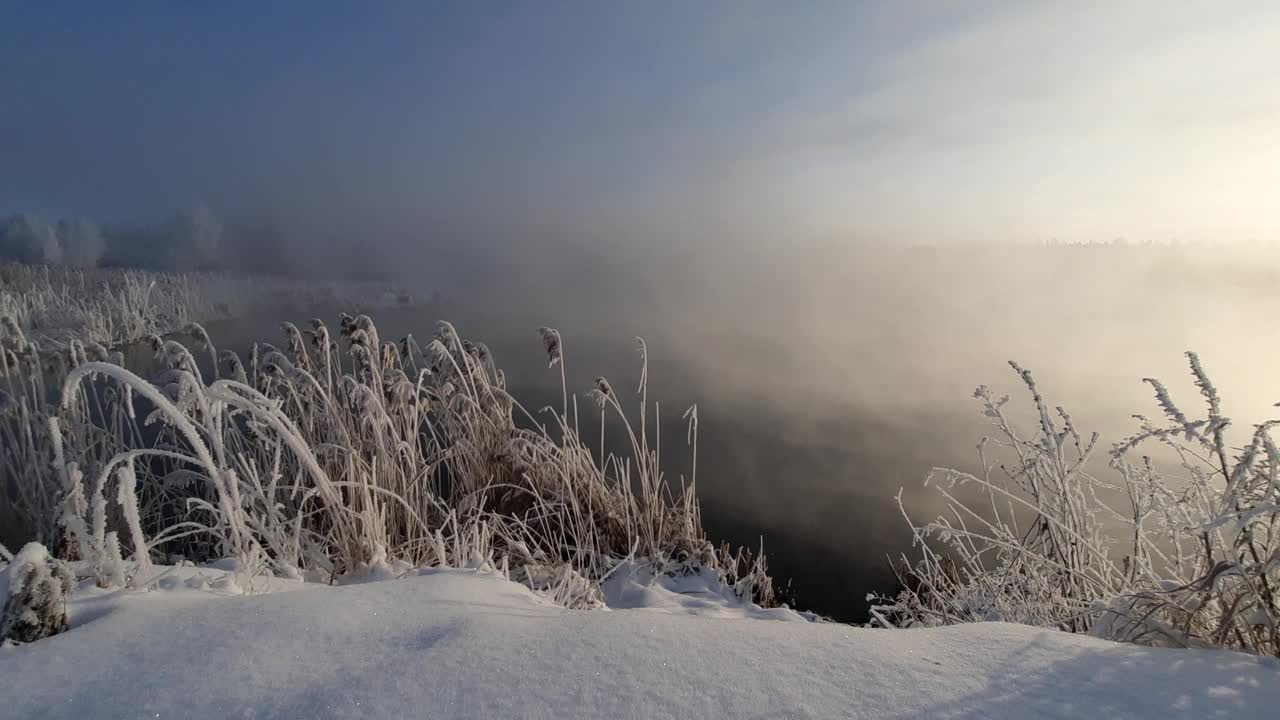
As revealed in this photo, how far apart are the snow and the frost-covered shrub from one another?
0.04 meters

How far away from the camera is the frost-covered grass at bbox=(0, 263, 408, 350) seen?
28.8 ft

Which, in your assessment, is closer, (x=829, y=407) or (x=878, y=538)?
(x=878, y=538)

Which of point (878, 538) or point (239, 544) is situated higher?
point (239, 544)

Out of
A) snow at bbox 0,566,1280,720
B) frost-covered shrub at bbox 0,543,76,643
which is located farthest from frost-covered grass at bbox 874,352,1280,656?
frost-covered shrub at bbox 0,543,76,643

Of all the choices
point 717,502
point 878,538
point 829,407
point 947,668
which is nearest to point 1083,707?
point 947,668

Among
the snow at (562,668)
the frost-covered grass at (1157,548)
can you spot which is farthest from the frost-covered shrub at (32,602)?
the frost-covered grass at (1157,548)

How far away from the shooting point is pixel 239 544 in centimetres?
196

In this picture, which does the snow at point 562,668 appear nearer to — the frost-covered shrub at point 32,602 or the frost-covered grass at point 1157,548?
the frost-covered shrub at point 32,602

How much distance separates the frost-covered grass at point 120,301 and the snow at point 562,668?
3899mm

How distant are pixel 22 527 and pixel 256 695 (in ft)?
12.4

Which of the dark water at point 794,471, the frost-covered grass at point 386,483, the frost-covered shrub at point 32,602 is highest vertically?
the frost-covered shrub at point 32,602

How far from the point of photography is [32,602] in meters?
→ 1.21

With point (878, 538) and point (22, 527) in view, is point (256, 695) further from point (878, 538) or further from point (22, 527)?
point (878, 538)

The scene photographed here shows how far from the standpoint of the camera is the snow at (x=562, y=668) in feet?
3.27
